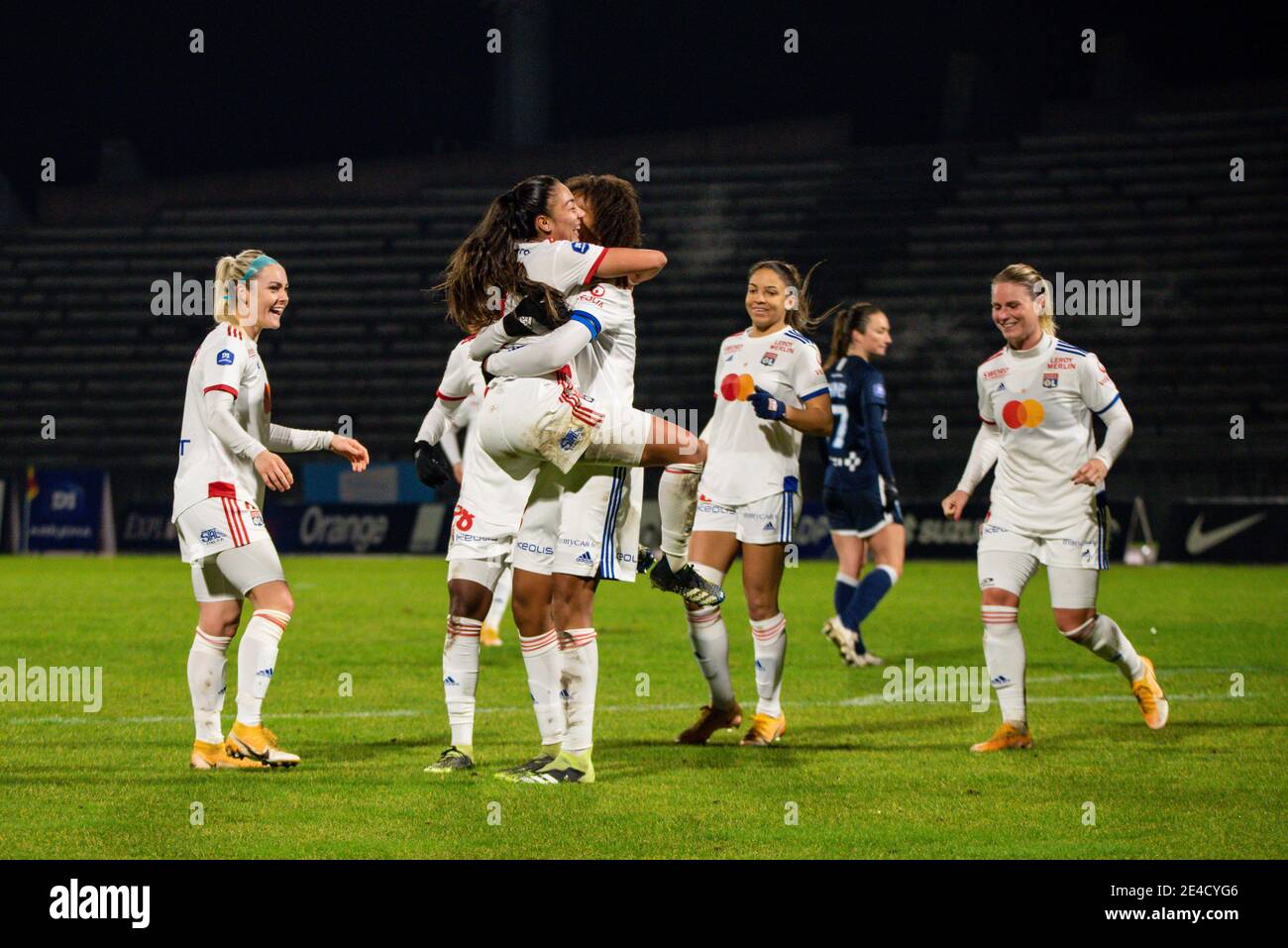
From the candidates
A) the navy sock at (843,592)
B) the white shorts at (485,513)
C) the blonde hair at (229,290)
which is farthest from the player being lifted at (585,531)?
the navy sock at (843,592)

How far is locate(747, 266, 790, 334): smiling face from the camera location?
7.28m

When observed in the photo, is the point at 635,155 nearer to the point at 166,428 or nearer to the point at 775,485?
the point at 166,428

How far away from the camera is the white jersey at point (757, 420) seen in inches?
283

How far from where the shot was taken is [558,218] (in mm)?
5844

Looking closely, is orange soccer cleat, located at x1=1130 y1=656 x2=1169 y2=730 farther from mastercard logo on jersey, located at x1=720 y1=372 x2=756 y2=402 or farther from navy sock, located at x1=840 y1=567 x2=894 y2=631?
navy sock, located at x1=840 y1=567 x2=894 y2=631

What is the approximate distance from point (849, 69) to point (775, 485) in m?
27.9

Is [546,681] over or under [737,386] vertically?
under

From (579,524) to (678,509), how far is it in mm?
473

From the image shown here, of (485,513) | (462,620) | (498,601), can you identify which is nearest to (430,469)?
(485,513)

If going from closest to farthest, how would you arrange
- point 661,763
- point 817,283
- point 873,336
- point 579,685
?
point 579,685, point 661,763, point 873,336, point 817,283

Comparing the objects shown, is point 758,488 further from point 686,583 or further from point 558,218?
point 558,218

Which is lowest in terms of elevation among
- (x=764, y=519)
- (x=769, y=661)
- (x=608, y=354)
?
(x=769, y=661)

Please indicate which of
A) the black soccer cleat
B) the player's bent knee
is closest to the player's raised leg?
the player's bent knee

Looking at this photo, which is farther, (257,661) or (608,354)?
(257,661)
